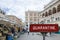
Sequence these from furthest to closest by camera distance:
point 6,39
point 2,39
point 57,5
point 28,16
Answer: point 28,16, point 57,5, point 6,39, point 2,39

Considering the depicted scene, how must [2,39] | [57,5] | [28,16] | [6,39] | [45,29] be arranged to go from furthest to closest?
[28,16] < [57,5] < [6,39] < [2,39] < [45,29]

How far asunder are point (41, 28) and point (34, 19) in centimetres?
11629

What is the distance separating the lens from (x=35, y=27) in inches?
150

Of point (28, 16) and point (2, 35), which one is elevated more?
point (28, 16)

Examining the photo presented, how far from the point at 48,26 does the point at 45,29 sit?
0.10 m

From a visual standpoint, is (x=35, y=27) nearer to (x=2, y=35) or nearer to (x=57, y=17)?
(x=2, y=35)

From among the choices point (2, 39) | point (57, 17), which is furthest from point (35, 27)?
point (57, 17)

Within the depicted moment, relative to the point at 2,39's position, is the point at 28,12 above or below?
above

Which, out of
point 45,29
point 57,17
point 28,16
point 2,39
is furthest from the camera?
point 28,16

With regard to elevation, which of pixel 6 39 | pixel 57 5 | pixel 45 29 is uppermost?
pixel 57 5

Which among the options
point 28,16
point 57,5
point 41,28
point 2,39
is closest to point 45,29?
point 41,28

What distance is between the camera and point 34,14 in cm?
12194

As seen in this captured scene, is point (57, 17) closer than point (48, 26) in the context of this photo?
No

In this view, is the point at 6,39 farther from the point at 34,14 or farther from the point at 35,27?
the point at 34,14
